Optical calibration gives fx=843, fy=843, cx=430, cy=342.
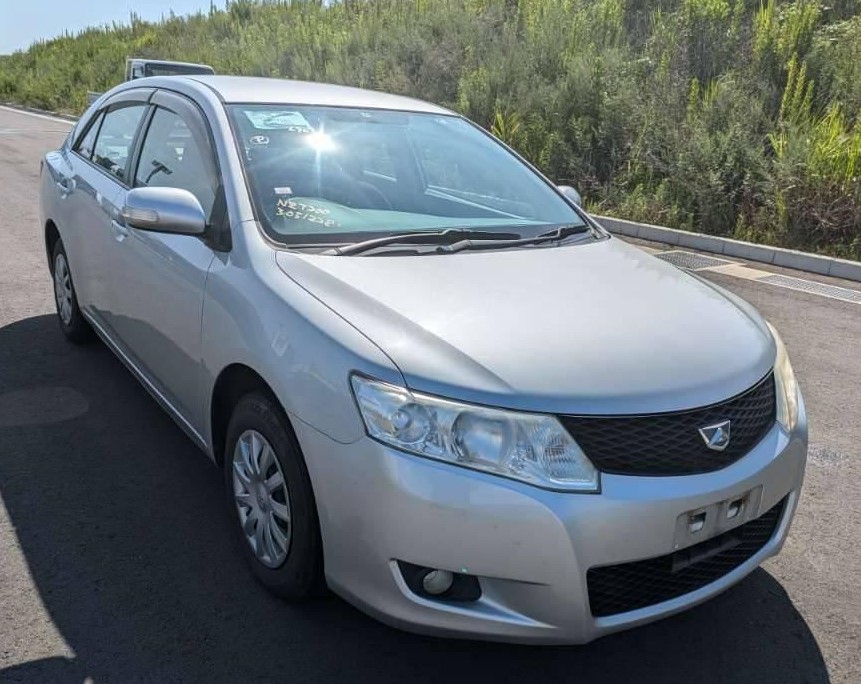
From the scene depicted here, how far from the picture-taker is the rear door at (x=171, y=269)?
314 centimetres

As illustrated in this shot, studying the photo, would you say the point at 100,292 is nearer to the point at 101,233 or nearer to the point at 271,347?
the point at 101,233

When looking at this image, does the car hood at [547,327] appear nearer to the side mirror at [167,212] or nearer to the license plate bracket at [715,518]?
the license plate bracket at [715,518]

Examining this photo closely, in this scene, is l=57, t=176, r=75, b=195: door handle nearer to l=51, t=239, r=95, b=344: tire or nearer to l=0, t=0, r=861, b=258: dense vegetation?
l=51, t=239, r=95, b=344: tire

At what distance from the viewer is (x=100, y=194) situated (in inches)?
167

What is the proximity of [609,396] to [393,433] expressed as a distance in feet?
1.89

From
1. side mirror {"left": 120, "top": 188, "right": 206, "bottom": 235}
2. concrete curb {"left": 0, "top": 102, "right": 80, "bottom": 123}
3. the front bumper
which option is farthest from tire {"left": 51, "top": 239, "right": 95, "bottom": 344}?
concrete curb {"left": 0, "top": 102, "right": 80, "bottom": 123}

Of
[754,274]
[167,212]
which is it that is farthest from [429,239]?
[754,274]

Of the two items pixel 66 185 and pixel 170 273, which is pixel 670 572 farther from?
pixel 66 185

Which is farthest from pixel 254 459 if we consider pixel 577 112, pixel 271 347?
pixel 577 112

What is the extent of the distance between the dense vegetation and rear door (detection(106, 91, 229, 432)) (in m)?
6.92

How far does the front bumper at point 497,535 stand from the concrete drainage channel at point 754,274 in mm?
5082

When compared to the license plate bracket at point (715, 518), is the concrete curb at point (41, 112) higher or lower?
lower

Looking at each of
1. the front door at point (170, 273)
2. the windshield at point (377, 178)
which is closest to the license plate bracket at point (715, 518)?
the windshield at point (377, 178)

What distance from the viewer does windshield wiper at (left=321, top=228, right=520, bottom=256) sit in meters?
2.98
